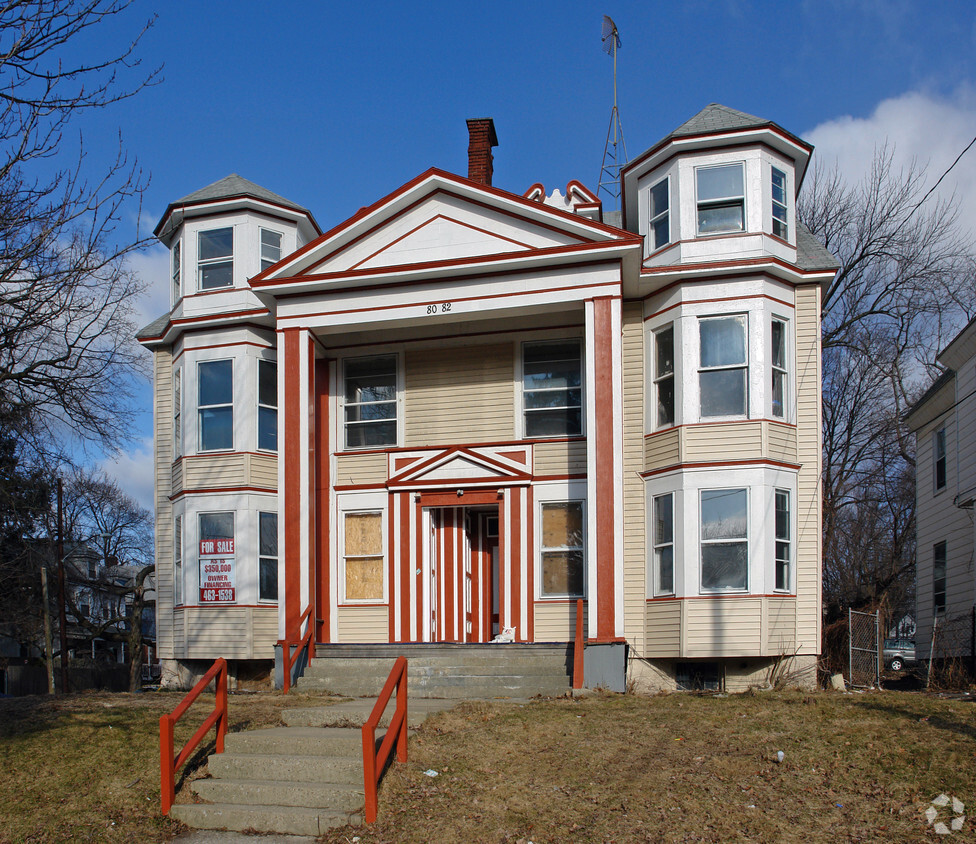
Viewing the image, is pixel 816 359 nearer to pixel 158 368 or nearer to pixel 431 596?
pixel 431 596

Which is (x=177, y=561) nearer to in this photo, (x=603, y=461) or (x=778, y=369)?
(x=603, y=461)

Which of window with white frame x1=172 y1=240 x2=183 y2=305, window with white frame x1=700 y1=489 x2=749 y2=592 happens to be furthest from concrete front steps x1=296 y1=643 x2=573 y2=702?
window with white frame x1=172 y1=240 x2=183 y2=305

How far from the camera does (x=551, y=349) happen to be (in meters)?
17.1

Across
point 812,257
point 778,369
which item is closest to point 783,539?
point 778,369

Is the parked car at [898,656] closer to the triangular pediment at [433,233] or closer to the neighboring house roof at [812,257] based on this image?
the neighboring house roof at [812,257]

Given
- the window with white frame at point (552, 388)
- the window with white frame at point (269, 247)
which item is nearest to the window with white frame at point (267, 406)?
the window with white frame at point (269, 247)

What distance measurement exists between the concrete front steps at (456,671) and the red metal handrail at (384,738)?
3.43 metres

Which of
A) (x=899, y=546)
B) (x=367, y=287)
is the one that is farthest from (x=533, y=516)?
(x=899, y=546)

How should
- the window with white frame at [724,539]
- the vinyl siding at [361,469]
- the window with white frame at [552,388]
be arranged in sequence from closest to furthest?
the window with white frame at [724,539], the window with white frame at [552,388], the vinyl siding at [361,469]

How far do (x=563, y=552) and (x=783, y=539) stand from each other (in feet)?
11.9

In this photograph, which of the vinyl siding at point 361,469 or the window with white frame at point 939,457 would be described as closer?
the vinyl siding at point 361,469

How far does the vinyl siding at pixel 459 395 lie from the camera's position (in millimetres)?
17156

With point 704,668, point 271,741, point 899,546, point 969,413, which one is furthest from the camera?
point 899,546

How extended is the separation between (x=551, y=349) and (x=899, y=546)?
22.0 metres
